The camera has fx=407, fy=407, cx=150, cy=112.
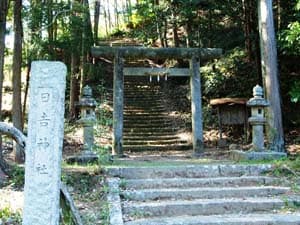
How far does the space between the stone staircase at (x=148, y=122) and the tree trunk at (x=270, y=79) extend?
13.0ft

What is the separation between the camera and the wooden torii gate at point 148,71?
33.7 ft

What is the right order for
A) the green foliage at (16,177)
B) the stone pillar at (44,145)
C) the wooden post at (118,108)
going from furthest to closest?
the wooden post at (118,108) → the green foliage at (16,177) → the stone pillar at (44,145)

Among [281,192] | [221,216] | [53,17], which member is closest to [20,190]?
[221,216]

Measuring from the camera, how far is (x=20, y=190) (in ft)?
18.9

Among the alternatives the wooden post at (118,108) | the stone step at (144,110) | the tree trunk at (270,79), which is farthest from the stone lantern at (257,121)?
the stone step at (144,110)

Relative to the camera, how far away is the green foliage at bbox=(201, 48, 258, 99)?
15195 mm

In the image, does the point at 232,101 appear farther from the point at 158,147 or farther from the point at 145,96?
Answer: the point at 145,96

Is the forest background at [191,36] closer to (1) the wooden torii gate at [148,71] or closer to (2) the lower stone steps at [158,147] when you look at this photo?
(1) the wooden torii gate at [148,71]

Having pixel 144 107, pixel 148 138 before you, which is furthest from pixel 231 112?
pixel 144 107

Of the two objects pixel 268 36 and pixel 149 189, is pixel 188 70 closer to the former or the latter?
pixel 268 36

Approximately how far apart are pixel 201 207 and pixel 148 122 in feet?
31.4

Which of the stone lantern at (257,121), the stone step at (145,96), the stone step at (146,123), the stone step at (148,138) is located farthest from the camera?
the stone step at (145,96)

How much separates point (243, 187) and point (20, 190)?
3.42 metres

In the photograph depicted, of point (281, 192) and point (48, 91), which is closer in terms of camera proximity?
point (48, 91)
